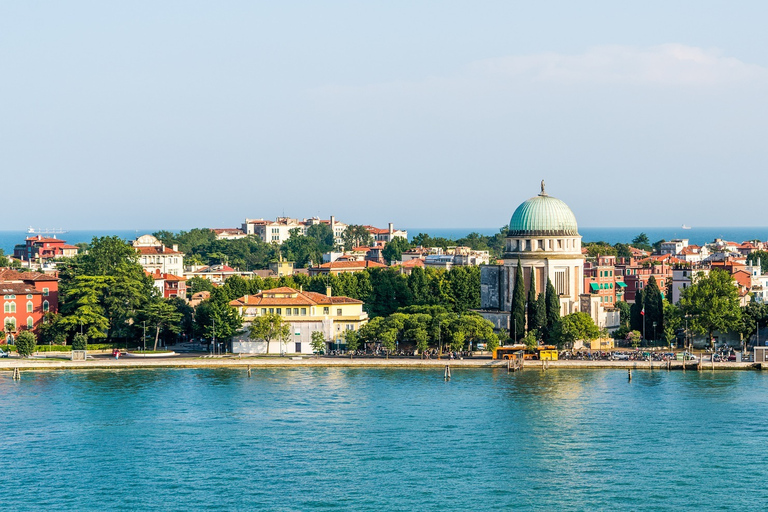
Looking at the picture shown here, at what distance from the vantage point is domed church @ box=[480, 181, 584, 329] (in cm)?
7962

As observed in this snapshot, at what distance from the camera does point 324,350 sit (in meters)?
75.1

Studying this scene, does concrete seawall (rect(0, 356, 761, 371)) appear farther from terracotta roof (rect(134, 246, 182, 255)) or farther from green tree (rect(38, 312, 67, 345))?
terracotta roof (rect(134, 246, 182, 255))

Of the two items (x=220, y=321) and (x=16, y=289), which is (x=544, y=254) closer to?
(x=220, y=321)

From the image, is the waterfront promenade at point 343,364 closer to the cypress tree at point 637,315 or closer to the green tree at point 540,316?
the green tree at point 540,316

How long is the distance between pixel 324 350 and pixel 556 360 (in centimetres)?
1398

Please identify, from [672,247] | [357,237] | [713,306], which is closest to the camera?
[713,306]

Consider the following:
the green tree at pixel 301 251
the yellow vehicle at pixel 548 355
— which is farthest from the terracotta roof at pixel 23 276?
the green tree at pixel 301 251

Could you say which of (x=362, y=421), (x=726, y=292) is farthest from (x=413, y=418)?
(x=726, y=292)

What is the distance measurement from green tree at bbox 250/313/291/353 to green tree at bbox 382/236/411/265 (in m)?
66.2

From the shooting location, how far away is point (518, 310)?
75.9m

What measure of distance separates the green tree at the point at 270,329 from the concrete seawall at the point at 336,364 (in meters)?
2.92

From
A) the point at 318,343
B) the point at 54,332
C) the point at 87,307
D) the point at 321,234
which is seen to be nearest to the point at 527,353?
the point at 318,343

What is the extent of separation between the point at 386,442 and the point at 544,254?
3407cm

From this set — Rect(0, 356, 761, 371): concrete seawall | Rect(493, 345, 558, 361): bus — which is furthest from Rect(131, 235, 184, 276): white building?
Rect(493, 345, 558, 361): bus
